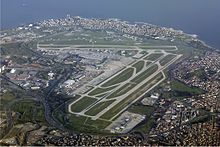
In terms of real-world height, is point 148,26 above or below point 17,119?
above

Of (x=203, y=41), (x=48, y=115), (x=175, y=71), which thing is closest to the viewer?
(x=48, y=115)

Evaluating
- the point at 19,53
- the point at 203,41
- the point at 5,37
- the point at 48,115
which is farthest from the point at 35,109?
the point at 203,41

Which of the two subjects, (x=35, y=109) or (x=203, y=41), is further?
(x=203, y=41)

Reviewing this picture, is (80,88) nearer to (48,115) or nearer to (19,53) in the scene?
(48,115)

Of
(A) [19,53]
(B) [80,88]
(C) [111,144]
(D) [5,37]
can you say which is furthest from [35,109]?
(D) [5,37]

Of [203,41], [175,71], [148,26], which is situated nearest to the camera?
[175,71]

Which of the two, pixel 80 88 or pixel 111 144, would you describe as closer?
pixel 111 144

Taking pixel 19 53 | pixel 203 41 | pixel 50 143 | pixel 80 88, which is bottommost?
pixel 50 143

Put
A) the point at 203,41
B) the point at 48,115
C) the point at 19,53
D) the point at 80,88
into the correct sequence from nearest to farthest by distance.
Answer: the point at 48,115, the point at 80,88, the point at 19,53, the point at 203,41

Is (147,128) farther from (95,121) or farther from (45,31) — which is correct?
(45,31)
